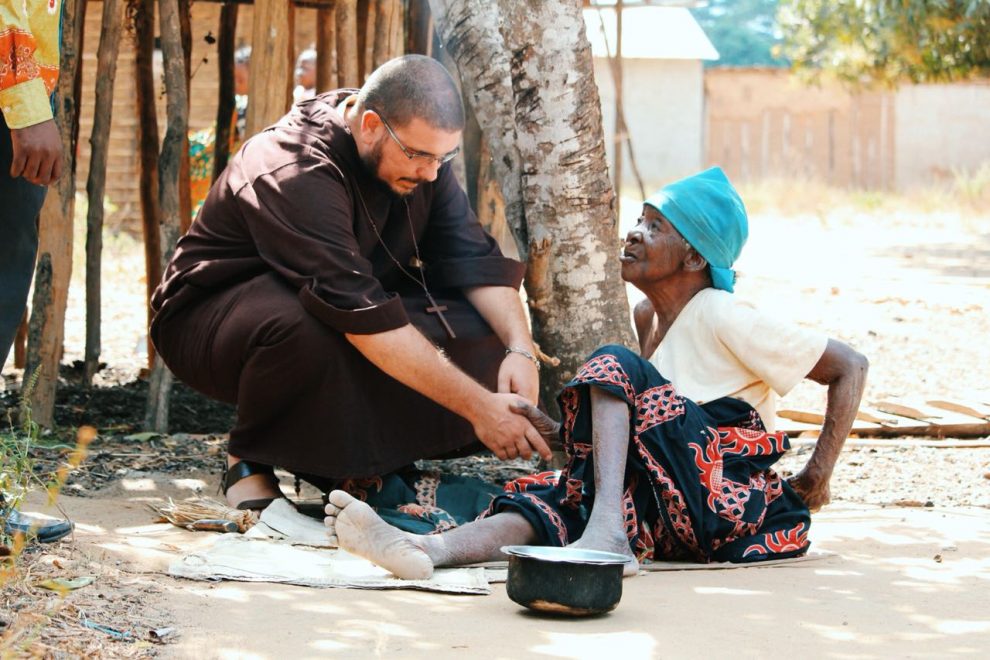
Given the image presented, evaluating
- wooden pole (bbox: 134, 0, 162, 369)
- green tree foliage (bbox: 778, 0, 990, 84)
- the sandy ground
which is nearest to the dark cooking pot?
the sandy ground

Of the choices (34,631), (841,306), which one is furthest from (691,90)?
(34,631)

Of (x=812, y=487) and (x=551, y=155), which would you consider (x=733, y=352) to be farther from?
(x=551, y=155)

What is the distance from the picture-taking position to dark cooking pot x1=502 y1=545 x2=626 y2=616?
2.65 metres

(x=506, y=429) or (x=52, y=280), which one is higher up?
(x=52, y=280)

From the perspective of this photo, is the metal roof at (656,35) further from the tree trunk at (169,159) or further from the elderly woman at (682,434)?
the elderly woman at (682,434)

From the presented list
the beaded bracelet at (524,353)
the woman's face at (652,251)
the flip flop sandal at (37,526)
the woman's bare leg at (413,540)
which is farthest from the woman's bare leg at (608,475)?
the flip flop sandal at (37,526)

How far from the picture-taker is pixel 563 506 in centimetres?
334

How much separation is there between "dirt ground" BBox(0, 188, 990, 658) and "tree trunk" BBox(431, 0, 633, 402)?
791mm

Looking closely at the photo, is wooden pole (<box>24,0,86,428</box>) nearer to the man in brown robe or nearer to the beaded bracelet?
the man in brown robe

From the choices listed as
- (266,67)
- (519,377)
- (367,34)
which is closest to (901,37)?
(367,34)

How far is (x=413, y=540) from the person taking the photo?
119 inches

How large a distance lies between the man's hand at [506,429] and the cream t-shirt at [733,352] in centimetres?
40

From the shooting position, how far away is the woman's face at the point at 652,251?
3.52m

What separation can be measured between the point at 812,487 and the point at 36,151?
219 centimetres
